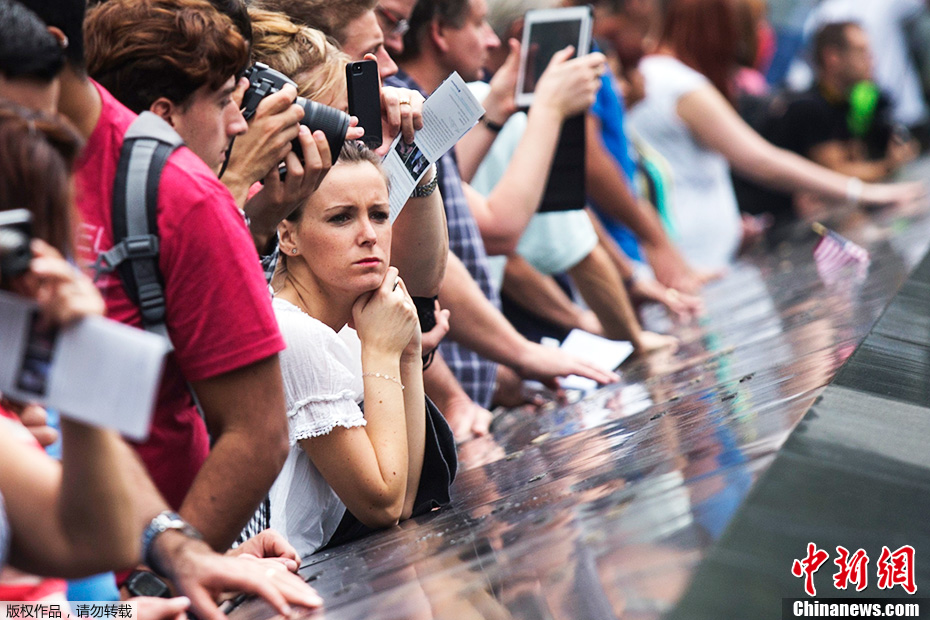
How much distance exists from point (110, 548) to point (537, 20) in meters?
3.04

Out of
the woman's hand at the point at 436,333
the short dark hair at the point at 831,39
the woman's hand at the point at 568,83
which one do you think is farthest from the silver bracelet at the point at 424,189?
the short dark hair at the point at 831,39

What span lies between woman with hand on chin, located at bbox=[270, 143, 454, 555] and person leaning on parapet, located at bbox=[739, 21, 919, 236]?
5.55 meters

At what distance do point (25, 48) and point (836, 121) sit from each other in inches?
276

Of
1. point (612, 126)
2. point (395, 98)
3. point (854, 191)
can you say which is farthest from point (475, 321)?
point (854, 191)

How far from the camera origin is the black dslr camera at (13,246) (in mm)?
1386

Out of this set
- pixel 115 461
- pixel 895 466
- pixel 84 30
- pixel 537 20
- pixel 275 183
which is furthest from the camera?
pixel 537 20

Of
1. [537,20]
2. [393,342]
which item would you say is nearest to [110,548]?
[393,342]

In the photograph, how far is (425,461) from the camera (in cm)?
264

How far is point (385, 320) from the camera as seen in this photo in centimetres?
254

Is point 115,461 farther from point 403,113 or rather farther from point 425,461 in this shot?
point 403,113

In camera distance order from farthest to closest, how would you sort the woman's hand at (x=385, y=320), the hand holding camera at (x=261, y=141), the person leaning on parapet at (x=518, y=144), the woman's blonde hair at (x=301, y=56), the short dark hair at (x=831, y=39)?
the short dark hair at (x=831, y=39) → the person leaning on parapet at (x=518, y=144) → the woman's blonde hair at (x=301, y=56) → the woman's hand at (x=385, y=320) → the hand holding camera at (x=261, y=141)

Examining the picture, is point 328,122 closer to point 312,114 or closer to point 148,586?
point 312,114

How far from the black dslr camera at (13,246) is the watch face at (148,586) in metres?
0.75

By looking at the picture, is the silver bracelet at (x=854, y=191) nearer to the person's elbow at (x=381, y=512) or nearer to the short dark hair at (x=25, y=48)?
the person's elbow at (x=381, y=512)
